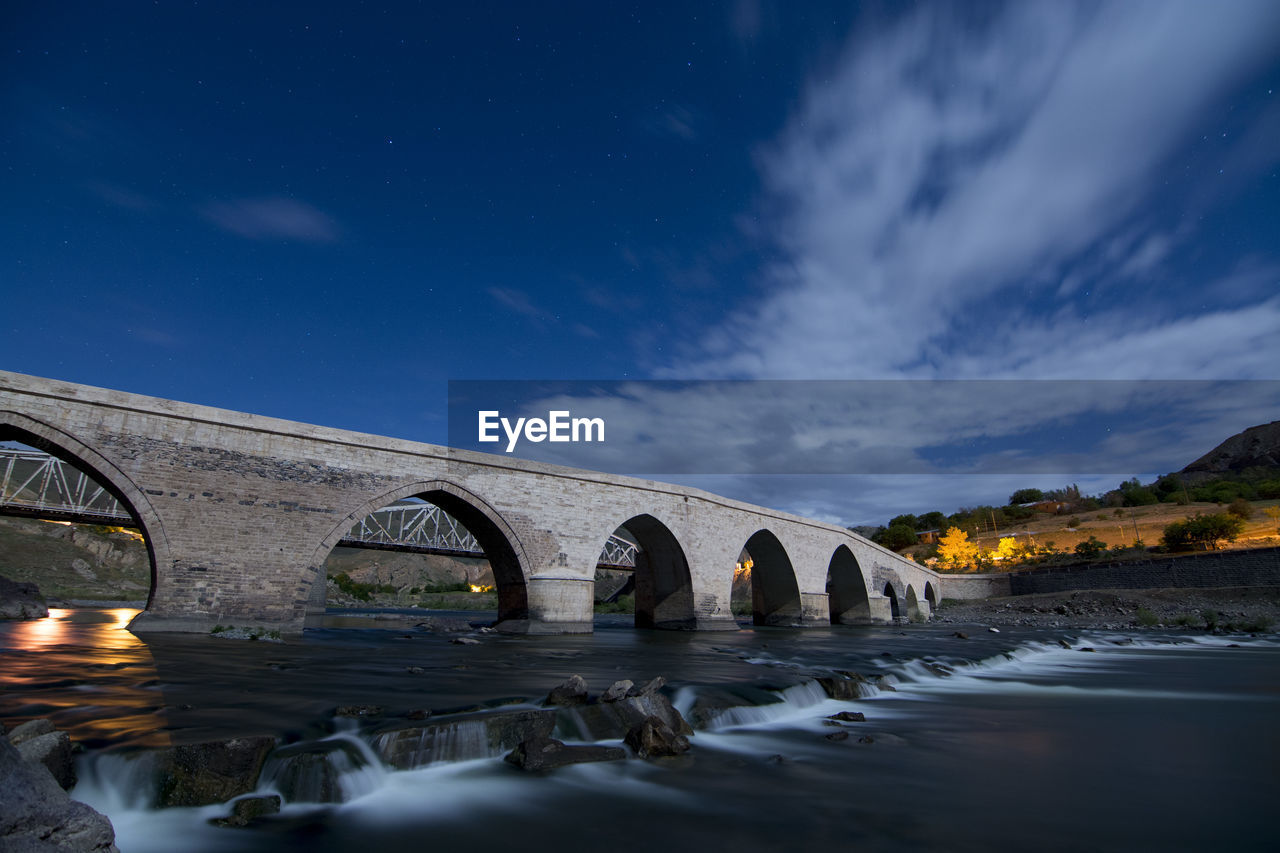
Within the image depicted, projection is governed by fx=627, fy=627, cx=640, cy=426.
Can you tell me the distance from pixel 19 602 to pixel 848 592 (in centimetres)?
3706

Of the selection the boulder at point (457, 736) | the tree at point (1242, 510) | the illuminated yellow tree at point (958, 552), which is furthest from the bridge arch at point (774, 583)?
the illuminated yellow tree at point (958, 552)

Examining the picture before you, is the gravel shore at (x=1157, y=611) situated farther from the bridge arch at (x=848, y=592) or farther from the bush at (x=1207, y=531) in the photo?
the bush at (x=1207, y=531)

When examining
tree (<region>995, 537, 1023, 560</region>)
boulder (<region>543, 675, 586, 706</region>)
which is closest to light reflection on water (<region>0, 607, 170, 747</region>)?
boulder (<region>543, 675, 586, 706</region>)

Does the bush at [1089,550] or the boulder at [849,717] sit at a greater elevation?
the bush at [1089,550]

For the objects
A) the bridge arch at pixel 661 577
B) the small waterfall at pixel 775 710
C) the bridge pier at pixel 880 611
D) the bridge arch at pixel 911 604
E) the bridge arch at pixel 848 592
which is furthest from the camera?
the bridge arch at pixel 911 604

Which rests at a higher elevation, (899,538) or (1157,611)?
(899,538)

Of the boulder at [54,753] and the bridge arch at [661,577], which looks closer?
the boulder at [54,753]

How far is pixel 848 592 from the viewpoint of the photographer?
37312 millimetres

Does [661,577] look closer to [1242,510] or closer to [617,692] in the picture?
[617,692]

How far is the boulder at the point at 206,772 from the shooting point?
153 inches

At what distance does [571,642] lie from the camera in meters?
17.6

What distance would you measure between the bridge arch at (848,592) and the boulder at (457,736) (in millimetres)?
32607

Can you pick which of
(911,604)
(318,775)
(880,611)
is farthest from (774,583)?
(318,775)

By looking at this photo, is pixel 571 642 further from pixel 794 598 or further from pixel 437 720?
pixel 794 598
